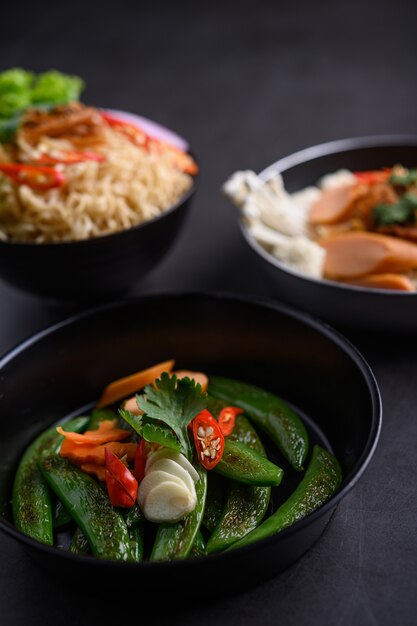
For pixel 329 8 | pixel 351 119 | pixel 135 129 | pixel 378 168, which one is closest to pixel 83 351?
pixel 135 129

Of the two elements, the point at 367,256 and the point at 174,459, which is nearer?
the point at 174,459

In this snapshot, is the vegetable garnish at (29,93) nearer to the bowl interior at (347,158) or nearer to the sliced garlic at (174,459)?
the bowl interior at (347,158)

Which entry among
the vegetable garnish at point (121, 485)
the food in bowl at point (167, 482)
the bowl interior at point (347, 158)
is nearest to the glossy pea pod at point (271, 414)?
the food in bowl at point (167, 482)

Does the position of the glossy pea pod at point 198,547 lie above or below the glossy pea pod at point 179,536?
below

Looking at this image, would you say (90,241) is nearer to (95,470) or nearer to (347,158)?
(95,470)

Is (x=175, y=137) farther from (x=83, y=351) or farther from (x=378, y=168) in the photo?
(x=83, y=351)

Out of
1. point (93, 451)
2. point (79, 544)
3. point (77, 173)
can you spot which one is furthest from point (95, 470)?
point (77, 173)

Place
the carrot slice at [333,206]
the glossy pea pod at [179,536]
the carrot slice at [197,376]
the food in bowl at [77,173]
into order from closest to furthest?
the glossy pea pod at [179,536], the carrot slice at [197,376], the food in bowl at [77,173], the carrot slice at [333,206]
